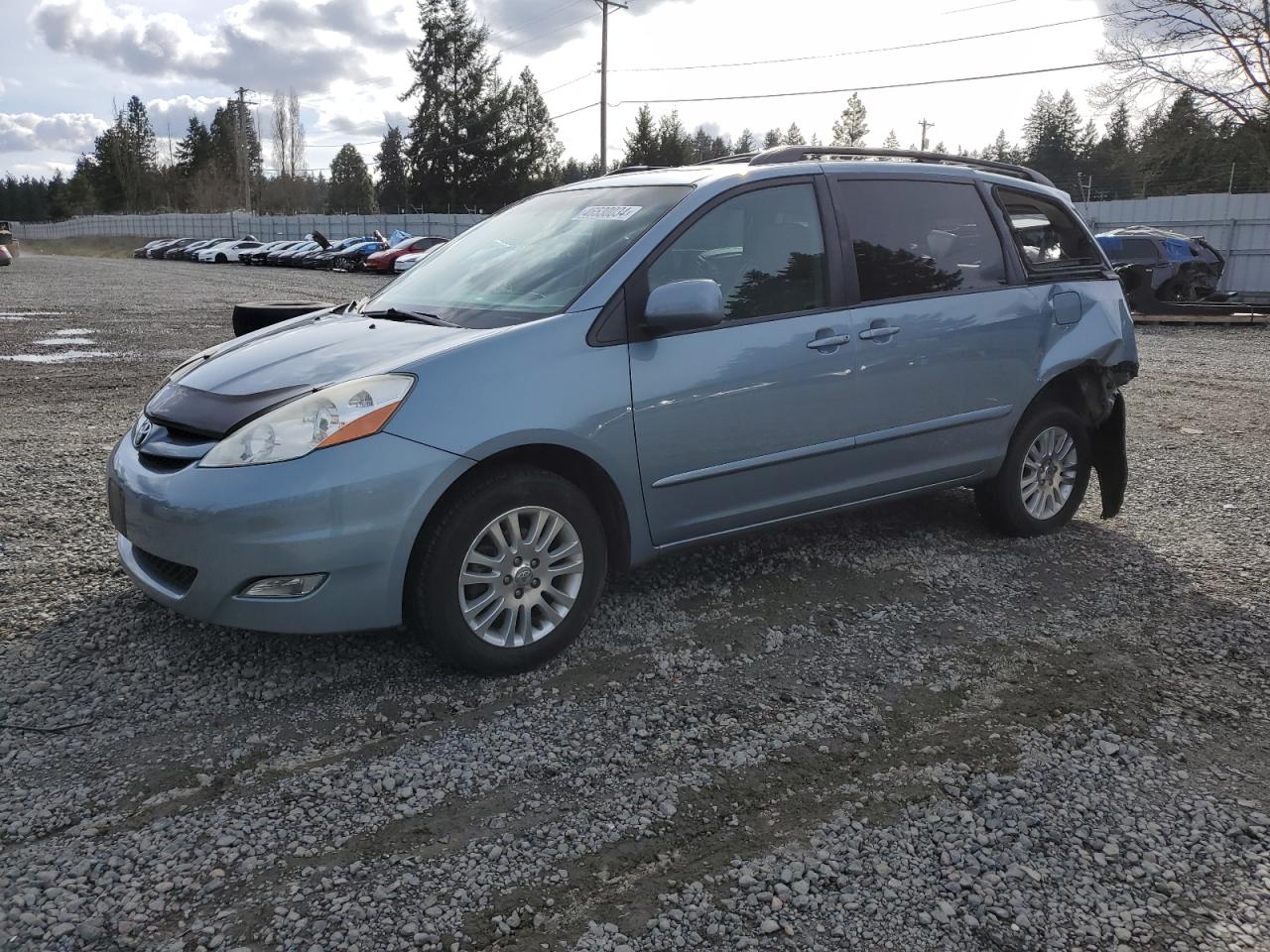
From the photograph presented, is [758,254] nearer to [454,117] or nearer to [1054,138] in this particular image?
[454,117]

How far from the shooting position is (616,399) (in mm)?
3719

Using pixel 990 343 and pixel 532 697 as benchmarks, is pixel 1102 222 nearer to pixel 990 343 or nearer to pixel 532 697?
pixel 990 343

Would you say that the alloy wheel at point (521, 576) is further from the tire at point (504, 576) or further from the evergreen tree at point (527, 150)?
the evergreen tree at point (527, 150)

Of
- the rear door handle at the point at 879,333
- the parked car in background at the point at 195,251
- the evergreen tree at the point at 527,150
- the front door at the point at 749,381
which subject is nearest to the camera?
the front door at the point at 749,381

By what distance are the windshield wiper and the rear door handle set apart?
1.76m

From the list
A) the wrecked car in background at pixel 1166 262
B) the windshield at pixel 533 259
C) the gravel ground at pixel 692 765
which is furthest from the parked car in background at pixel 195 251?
the windshield at pixel 533 259

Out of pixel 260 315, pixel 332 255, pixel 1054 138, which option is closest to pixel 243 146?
pixel 332 255

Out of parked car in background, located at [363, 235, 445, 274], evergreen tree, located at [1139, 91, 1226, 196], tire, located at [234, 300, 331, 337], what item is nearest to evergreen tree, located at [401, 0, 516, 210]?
parked car in background, located at [363, 235, 445, 274]

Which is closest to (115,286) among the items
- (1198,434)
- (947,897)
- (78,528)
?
(78,528)

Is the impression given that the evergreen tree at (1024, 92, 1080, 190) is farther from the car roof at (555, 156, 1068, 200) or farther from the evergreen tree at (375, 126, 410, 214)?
the car roof at (555, 156, 1068, 200)

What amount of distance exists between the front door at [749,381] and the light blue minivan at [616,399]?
1 cm

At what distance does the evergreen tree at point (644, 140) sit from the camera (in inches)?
2645

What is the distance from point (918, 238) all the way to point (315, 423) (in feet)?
9.55

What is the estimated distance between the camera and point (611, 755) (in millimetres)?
3164
